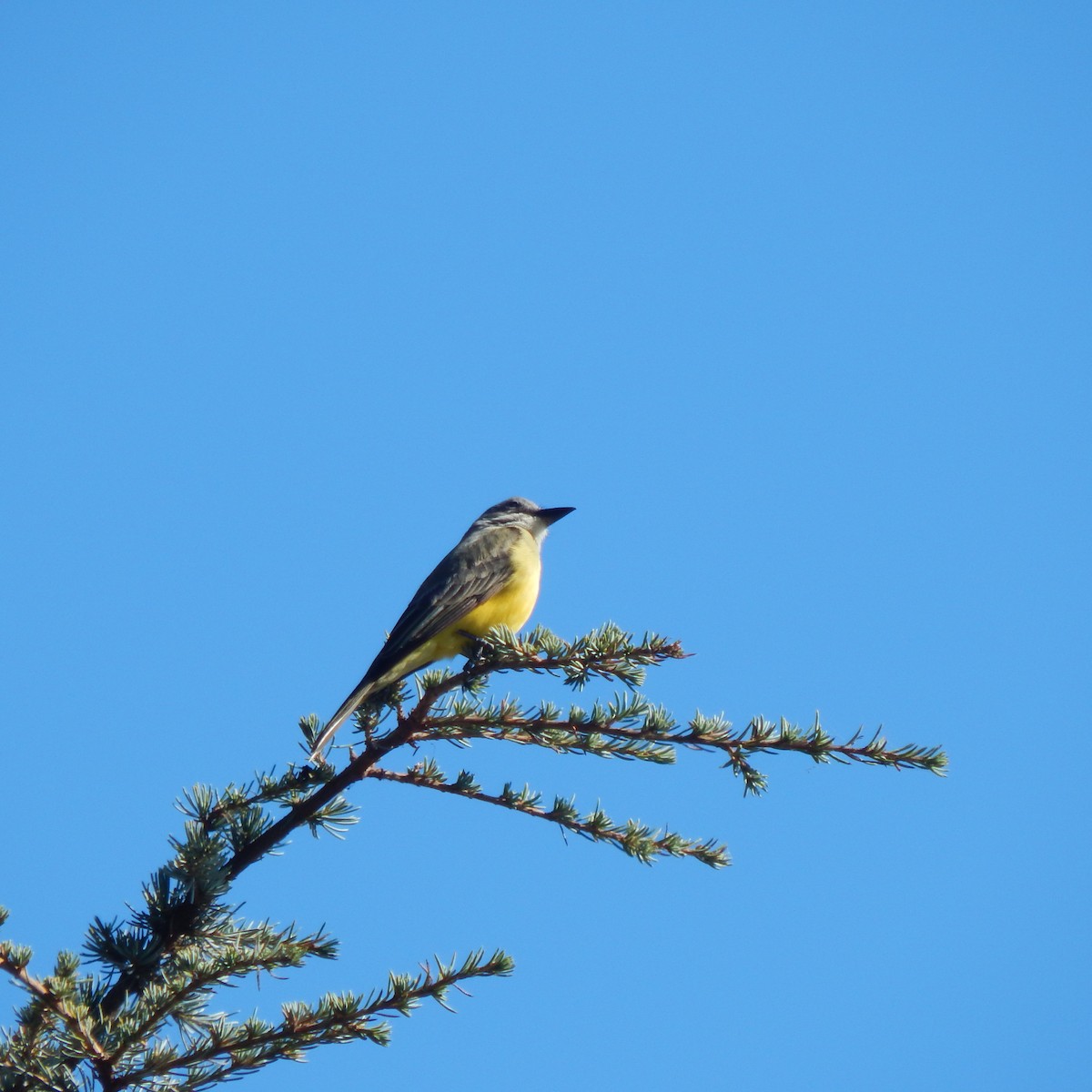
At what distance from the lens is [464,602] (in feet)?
24.3

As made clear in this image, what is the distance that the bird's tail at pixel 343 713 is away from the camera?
4.53 meters

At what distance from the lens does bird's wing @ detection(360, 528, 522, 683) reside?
683cm

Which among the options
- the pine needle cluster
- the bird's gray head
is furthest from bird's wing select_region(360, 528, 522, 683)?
the pine needle cluster

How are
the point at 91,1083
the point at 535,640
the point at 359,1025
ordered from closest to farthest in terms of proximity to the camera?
the point at 91,1083 → the point at 359,1025 → the point at 535,640

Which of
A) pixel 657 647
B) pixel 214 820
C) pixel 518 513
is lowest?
pixel 214 820

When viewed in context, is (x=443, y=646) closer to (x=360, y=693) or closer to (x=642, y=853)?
(x=360, y=693)

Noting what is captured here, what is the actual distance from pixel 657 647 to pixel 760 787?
2.04ft

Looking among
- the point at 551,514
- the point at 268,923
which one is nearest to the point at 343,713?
the point at 268,923

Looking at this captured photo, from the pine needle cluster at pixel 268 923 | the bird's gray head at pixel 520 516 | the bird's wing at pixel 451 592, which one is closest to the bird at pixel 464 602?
the bird's wing at pixel 451 592

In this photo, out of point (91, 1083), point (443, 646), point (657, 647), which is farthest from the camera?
point (443, 646)

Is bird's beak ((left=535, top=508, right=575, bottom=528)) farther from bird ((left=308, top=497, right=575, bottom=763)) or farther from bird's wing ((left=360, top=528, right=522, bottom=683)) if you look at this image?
bird's wing ((left=360, top=528, right=522, bottom=683))

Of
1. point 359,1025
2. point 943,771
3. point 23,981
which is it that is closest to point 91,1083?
point 23,981

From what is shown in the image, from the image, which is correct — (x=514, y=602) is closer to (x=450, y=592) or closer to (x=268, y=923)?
(x=450, y=592)

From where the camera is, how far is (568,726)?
401 cm
